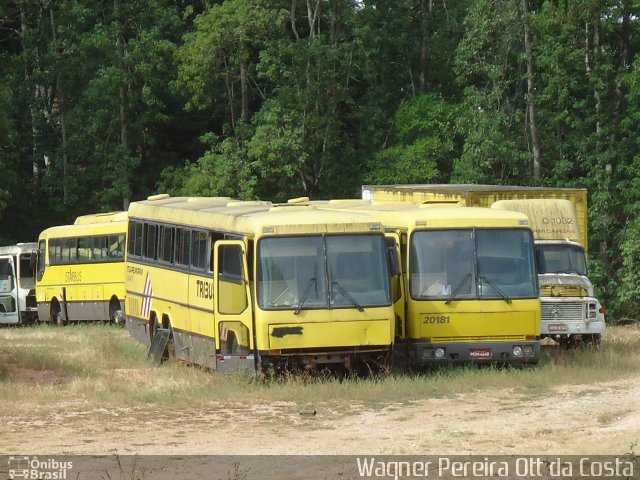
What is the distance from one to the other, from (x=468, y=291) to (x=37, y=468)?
9.89 m

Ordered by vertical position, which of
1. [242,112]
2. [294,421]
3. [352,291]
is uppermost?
[242,112]

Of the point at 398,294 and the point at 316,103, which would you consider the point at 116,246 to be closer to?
the point at 316,103

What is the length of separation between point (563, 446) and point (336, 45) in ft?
145

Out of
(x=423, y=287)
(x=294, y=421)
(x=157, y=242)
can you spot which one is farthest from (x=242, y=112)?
(x=294, y=421)

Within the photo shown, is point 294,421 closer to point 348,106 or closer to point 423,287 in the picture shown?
point 423,287

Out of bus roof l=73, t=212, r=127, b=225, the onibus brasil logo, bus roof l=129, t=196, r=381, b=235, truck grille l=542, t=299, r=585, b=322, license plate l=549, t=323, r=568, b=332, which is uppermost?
bus roof l=129, t=196, r=381, b=235

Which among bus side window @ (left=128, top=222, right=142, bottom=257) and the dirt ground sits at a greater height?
bus side window @ (left=128, top=222, right=142, bottom=257)

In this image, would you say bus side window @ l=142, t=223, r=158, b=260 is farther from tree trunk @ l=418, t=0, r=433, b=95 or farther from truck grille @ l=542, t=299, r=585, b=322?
tree trunk @ l=418, t=0, r=433, b=95

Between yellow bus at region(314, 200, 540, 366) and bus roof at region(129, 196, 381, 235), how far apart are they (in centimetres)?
130

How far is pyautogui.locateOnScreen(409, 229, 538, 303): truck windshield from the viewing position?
22031 mm

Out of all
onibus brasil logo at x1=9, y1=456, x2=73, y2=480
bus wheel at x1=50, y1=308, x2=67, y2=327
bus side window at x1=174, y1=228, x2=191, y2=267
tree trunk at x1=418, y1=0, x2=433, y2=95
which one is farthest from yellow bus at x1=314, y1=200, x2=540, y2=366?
tree trunk at x1=418, y1=0, x2=433, y2=95

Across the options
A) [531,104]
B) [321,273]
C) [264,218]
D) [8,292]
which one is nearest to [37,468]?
[321,273]

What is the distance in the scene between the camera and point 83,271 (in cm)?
4203

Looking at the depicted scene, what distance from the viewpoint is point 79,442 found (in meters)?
15.8
